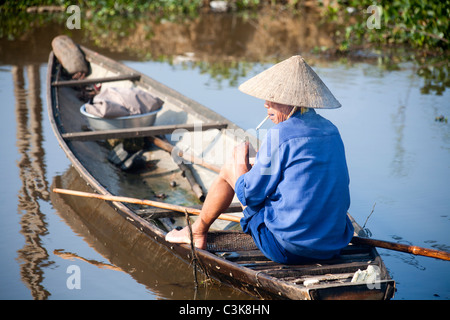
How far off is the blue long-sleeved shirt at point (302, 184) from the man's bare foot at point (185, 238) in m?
0.43

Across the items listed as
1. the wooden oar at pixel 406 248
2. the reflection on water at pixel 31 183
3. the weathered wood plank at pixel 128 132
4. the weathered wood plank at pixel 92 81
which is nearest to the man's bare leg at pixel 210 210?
the wooden oar at pixel 406 248

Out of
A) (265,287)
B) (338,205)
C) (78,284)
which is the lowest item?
(78,284)

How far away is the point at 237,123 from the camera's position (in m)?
6.20

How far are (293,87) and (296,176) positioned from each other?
1.36 ft

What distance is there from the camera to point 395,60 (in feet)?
31.0

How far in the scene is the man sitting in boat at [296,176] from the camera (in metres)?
2.49

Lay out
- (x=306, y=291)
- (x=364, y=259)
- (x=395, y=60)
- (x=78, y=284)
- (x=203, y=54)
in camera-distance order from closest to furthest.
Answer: (x=306, y=291), (x=364, y=259), (x=78, y=284), (x=395, y=60), (x=203, y=54)

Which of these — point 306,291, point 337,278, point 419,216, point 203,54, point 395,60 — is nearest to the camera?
point 306,291

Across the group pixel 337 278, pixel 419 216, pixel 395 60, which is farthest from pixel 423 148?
pixel 395 60

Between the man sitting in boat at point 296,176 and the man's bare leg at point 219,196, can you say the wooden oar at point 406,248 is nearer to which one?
the man sitting in boat at point 296,176

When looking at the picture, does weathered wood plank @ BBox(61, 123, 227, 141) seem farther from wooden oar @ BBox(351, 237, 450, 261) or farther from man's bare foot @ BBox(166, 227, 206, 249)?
wooden oar @ BBox(351, 237, 450, 261)

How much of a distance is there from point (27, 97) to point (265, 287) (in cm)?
544

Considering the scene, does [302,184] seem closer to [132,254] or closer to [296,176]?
[296,176]
